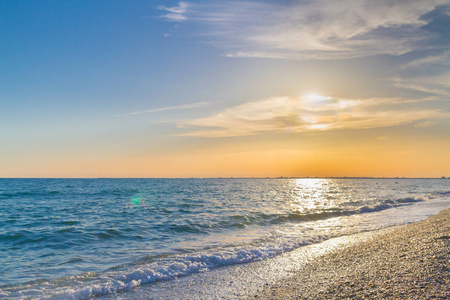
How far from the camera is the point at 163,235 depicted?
17.2m

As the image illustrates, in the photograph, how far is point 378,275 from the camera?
785cm

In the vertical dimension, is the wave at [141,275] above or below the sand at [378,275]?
below

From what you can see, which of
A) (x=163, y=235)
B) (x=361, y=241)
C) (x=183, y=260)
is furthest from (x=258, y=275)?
(x=163, y=235)

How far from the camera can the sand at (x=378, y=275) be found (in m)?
6.43

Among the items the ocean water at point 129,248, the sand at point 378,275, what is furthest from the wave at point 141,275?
the sand at point 378,275

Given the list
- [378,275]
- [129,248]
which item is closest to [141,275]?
[129,248]

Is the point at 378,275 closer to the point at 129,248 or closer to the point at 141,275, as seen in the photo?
the point at 141,275

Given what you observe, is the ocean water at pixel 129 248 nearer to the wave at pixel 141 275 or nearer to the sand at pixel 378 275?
the wave at pixel 141 275

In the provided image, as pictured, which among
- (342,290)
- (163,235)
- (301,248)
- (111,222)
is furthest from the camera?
(111,222)

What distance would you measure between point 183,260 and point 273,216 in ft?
48.2

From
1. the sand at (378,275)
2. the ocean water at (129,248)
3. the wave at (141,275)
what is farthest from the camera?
the ocean water at (129,248)

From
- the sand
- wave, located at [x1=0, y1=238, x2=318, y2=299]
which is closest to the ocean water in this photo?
wave, located at [x1=0, y1=238, x2=318, y2=299]

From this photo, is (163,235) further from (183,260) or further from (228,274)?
(228,274)

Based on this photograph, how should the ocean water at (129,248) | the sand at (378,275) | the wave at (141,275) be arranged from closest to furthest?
1. the sand at (378,275)
2. the wave at (141,275)
3. the ocean water at (129,248)
